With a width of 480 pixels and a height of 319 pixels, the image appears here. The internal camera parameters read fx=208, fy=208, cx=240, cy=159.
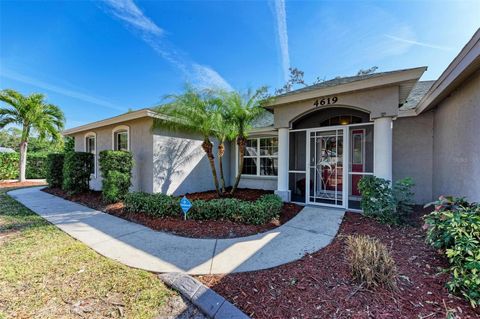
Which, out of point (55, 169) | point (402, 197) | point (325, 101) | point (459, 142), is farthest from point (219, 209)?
point (55, 169)

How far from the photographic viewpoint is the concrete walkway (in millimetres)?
3510

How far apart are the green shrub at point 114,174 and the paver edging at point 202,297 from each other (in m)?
5.28

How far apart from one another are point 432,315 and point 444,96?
19.8ft

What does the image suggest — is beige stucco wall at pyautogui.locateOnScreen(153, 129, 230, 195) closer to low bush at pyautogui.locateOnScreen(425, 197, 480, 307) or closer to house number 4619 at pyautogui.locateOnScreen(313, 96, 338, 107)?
house number 4619 at pyautogui.locateOnScreen(313, 96, 338, 107)

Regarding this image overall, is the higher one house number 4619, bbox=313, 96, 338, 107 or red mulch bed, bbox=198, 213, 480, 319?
house number 4619, bbox=313, 96, 338, 107

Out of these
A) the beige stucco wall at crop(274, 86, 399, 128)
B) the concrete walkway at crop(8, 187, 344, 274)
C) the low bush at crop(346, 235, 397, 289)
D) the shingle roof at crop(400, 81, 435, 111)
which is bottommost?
the concrete walkway at crop(8, 187, 344, 274)

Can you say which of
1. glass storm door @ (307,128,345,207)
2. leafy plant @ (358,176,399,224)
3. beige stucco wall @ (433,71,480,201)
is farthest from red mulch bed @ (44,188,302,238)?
beige stucco wall @ (433,71,480,201)

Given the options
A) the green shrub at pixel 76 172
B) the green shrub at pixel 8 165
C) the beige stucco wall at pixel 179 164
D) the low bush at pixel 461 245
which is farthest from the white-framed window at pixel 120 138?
the green shrub at pixel 8 165

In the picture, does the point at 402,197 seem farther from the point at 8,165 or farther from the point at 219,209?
the point at 8,165

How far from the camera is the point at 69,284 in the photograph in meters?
2.94

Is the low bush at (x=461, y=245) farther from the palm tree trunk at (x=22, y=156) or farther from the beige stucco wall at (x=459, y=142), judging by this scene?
the palm tree trunk at (x=22, y=156)

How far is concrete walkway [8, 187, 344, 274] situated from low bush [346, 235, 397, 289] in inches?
43.6

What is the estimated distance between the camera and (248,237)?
472 centimetres

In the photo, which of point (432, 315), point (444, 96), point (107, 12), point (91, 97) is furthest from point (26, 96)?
point (444, 96)
